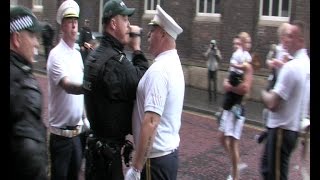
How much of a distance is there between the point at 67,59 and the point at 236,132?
275cm

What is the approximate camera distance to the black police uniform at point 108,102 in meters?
3.21

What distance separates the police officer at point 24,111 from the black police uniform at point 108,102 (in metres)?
0.81

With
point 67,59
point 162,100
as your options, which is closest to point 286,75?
point 162,100

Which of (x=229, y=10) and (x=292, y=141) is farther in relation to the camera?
(x=229, y=10)

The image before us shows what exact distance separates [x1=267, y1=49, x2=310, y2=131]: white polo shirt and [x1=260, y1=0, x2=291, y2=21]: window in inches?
381

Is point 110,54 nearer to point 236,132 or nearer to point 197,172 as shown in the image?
point 236,132

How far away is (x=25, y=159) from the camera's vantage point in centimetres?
223

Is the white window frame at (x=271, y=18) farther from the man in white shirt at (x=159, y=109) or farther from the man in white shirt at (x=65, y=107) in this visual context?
the man in white shirt at (x=159, y=109)

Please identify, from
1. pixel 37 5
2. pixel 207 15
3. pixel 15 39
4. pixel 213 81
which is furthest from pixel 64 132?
pixel 37 5

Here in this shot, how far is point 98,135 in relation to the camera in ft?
11.0

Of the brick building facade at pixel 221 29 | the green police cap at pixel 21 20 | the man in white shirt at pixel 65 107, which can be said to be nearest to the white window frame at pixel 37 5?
the brick building facade at pixel 221 29

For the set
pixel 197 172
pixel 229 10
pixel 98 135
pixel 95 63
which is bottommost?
pixel 197 172

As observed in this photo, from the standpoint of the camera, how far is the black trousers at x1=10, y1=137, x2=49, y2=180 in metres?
2.21

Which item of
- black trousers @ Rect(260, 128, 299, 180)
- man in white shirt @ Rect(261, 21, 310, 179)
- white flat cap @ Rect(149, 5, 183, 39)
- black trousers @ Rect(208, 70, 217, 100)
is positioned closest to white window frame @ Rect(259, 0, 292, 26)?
black trousers @ Rect(208, 70, 217, 100)
